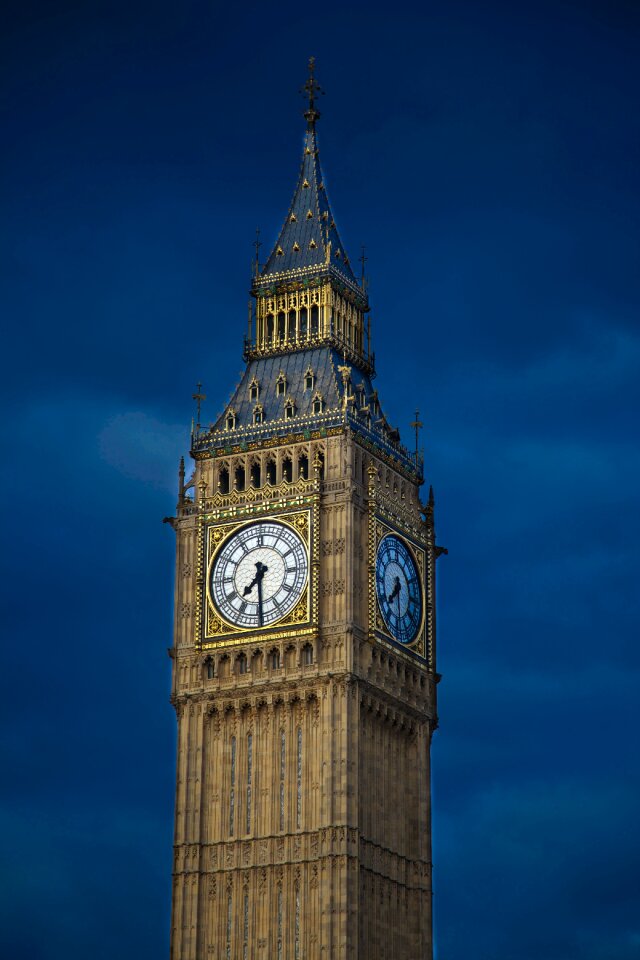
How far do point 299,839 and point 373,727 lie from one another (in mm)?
5746

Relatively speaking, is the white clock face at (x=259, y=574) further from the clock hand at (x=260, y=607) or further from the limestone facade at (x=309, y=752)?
the limestone facade at (x=309, y=752)

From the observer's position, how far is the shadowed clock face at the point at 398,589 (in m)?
102

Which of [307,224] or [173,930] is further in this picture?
[307,224]

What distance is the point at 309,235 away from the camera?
4318 inches

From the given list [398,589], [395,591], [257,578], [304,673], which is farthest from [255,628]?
[398,589]

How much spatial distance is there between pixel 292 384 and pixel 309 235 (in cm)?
760

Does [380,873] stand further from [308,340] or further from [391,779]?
[308,340]

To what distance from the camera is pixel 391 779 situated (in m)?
101

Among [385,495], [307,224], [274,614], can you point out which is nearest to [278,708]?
[274,614]

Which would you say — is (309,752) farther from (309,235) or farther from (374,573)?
(309,235)

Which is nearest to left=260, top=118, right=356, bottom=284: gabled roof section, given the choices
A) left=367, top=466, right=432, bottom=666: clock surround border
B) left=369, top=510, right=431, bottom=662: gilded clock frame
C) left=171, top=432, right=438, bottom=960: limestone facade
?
left=171, top=432, right=438, bottom=960: limestone facade

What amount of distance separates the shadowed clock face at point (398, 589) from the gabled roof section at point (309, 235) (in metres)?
13.0

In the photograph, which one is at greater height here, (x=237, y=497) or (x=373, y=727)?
(x=237, y=497)

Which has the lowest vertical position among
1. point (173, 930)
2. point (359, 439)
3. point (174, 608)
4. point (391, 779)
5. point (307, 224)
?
point (173, 930)
